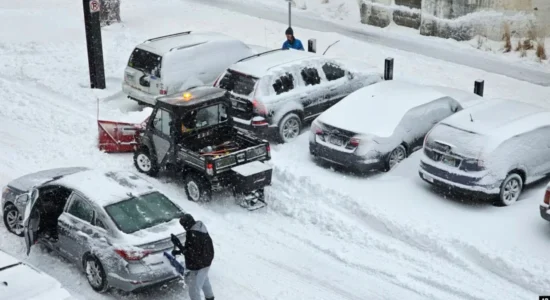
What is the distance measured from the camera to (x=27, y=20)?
85.0ft

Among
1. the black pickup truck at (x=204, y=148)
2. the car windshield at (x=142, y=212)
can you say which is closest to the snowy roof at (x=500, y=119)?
the black pickup truck at (x=204, y=148)

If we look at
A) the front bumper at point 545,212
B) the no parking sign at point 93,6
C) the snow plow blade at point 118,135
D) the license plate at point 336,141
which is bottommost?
the snow plow blade at point 118,135

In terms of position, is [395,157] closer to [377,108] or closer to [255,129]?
[377,108]

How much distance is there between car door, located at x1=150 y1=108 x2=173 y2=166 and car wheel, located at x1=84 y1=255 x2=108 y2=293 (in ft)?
11.4

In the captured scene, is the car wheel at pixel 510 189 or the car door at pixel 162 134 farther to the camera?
the car door at pixel 162 134

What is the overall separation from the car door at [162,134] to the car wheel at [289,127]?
2711 millimetres

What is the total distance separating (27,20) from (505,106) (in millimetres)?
16771

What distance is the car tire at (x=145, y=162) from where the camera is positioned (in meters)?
14.8

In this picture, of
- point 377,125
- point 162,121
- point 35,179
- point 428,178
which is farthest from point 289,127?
point 35,179

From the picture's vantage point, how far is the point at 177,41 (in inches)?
740

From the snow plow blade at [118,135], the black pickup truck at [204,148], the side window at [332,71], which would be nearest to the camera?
the black pickup truck at [204,148]

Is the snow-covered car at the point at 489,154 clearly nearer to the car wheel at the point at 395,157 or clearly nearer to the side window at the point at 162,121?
the car wheel at the point at 395,157

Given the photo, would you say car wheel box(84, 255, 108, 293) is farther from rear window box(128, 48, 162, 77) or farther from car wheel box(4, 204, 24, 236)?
rear window box(128, 48, 162, 77)

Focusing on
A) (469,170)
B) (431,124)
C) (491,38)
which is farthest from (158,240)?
(491,38)
